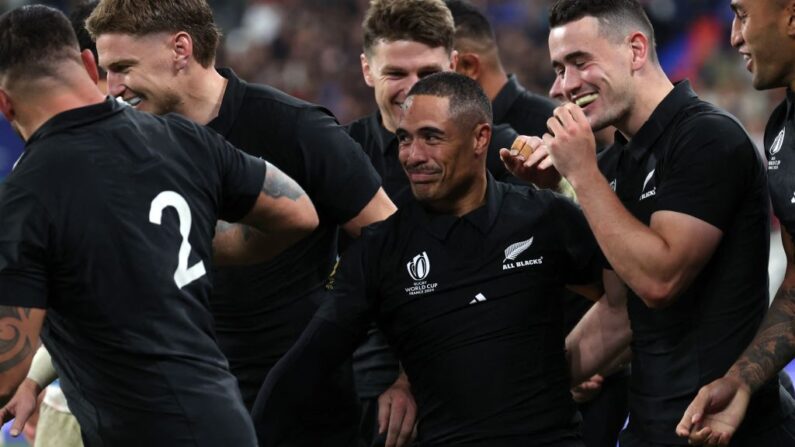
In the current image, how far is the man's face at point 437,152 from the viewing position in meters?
4.18

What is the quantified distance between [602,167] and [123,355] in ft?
7.27

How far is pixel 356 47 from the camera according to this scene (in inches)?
595

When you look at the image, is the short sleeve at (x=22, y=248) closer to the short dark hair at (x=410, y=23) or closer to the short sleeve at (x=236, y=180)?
the short sleeve at (x=236, y=180)

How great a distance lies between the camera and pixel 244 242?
13.7 feet

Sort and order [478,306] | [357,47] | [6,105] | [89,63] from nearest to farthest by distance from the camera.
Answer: [6,105] → [89,63] → [478,306] → [357,47]

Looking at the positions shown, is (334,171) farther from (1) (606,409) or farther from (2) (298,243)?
(1) (606,409)

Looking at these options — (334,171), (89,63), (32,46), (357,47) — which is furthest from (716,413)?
(357,47)

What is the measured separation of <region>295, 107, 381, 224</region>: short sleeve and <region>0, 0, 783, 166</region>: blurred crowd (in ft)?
31.8

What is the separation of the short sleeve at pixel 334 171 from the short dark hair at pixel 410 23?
1052mm

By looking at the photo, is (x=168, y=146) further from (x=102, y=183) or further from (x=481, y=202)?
(x=481, y=202)

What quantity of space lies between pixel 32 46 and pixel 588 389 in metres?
2.67

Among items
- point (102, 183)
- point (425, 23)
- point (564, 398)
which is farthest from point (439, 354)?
point (425, 23)

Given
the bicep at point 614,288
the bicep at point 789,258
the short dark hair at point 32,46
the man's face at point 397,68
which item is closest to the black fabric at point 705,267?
the bicep at point 789,258

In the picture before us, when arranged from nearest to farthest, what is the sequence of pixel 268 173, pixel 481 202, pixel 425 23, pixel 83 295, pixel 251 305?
Result: pixel 83 295
pixel 268 173
pixel 481 202
pixel 251 305
pixel 425 23
